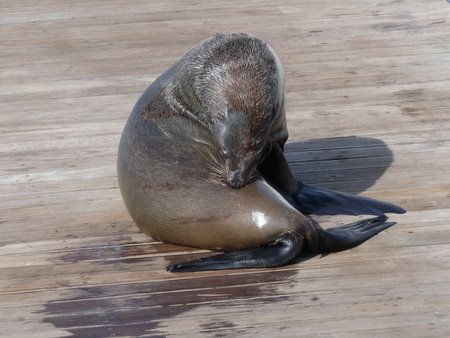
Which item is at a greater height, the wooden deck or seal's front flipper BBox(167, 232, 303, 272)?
seal's front flipper BBox(167, 232, 303, 272)

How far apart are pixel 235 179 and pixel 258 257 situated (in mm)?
347

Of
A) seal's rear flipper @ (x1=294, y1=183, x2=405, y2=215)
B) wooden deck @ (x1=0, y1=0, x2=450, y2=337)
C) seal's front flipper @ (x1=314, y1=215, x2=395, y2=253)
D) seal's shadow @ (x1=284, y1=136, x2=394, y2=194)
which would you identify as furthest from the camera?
seal's shadow @ (x1=284, y1=136, x2=394, y2=194)

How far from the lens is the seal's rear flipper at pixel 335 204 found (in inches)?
209

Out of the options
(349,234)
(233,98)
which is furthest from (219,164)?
(349,234)

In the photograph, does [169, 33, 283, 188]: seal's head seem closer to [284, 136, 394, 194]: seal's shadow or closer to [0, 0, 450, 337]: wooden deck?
[0, 0, 450, 337]: wooden deck

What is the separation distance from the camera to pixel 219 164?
493cm

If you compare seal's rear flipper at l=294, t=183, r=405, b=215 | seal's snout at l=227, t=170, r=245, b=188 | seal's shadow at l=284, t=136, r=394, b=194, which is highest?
A: seal's snout at l=227, t=170, r=245, b=188

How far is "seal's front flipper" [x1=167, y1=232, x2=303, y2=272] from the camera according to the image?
4785 millimetres

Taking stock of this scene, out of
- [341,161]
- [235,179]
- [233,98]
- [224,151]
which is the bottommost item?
[341,161]

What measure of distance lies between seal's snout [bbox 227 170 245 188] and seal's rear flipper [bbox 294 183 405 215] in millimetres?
489

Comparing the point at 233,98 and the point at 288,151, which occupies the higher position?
the point at 233,98

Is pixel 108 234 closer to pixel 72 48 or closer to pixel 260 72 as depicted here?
pixel 260 72

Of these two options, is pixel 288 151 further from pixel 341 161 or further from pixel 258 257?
pixel 258 257

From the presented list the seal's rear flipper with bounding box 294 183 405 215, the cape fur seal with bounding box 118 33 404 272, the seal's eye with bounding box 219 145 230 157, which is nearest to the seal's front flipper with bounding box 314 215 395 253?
the cape fur seal with bounding box 118 33 404 272
